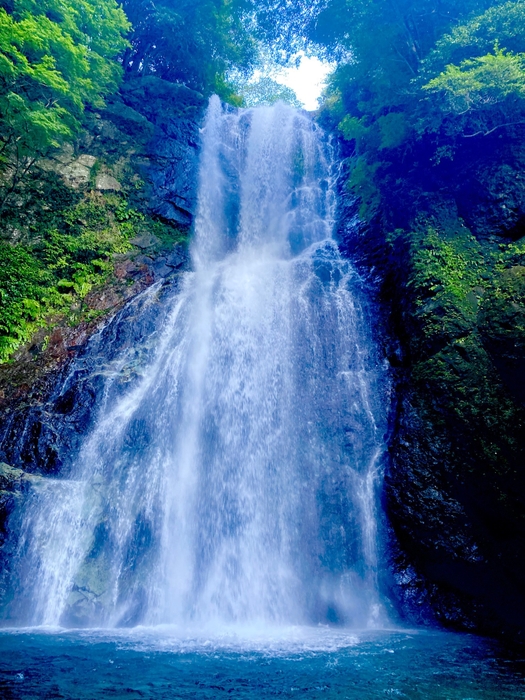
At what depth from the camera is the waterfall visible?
281 inches

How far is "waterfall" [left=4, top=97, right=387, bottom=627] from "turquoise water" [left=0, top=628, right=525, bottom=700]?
997 millimetres

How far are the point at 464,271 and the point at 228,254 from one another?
7.74m

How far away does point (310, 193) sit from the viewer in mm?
15039

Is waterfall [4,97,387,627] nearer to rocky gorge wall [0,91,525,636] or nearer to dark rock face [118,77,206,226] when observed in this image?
rocky gorge wall [0,91,525,636]

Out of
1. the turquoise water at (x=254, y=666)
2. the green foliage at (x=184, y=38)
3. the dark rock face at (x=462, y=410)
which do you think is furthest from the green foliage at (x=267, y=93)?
the turquoise water at (x=254, y=666)

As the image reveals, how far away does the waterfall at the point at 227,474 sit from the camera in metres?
7.14

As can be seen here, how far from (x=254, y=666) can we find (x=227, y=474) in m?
4.26

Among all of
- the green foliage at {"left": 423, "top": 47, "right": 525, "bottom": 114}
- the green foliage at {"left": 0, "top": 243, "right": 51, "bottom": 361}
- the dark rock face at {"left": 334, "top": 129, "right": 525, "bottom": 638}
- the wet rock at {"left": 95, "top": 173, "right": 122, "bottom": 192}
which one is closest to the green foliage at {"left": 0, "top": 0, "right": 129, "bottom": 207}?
the wet rock at {"left": 95, "top": 173, "right": 122, "bottom": 192}

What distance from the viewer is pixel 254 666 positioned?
4477mm

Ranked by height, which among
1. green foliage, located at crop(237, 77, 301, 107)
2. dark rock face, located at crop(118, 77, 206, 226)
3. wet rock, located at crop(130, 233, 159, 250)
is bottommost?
wet rock, located at crop(130, 233, 159, 250)

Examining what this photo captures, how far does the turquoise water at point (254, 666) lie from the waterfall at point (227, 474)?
39.2 inches

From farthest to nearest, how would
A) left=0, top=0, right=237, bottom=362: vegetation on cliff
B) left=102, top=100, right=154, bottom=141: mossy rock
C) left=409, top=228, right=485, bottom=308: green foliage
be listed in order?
left=102, top=100, right=154, bottom=141: mossy rock → left=0, top=0, right=237, bottom=362: vegetation on cliff → left=409, top=228, right=485, bottom=308: green foliage

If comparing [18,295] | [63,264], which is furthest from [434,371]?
[63,264]

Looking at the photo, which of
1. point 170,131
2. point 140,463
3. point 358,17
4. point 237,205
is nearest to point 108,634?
point 140,463
